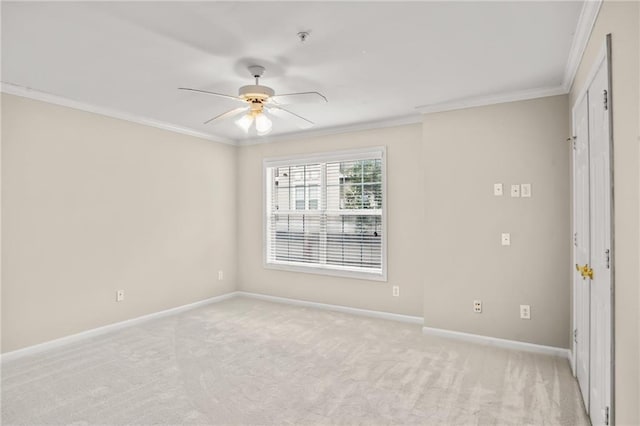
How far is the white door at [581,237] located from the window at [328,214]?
2.09 m

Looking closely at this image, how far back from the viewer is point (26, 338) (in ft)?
11.1

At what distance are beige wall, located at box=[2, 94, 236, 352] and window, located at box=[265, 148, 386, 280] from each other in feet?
3.09

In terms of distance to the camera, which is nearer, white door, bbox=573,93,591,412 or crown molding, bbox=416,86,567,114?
white door, bbox=573,93,591,412

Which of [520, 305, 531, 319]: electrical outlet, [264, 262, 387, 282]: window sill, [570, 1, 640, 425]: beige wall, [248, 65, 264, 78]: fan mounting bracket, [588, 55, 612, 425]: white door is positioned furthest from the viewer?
[264, 262, 387, 282]: window sill

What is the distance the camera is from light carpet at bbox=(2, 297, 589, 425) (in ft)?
7.82

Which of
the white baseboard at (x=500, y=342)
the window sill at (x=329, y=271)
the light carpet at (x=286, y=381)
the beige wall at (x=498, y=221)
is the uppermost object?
the beige wall at (x=498, y=221)

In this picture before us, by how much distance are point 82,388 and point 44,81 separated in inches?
101

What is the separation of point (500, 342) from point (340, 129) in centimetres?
311

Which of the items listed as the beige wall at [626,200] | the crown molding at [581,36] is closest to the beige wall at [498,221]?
the crown molding at [581,36]

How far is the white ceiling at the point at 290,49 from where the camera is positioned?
207 cm

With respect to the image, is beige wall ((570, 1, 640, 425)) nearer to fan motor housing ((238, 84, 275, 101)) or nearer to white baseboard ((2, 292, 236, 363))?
fan motor housing ((238, 84, 275, 101))

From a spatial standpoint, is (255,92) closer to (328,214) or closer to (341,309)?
(328,214)

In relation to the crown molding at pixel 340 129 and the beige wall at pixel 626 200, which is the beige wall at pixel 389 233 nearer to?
the crown molding at pixel 340 129

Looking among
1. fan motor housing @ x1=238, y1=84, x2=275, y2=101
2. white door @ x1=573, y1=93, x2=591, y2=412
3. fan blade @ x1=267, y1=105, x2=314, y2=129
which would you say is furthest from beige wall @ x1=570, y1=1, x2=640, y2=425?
fan blade @ x1=267, y1=105, x2=314, y2=129
